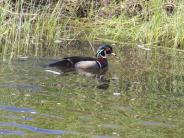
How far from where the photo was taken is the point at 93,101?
28.4ft

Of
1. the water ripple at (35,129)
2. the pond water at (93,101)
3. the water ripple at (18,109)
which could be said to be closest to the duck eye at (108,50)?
the pond water at (93,101)

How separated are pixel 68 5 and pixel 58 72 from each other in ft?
17.6

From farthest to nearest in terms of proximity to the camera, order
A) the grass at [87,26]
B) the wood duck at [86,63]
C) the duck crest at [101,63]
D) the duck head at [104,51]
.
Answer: the duck head at [104,51]
the grass at [87,26]
the duck crest at [101,63]
the wood duck at [86,63]

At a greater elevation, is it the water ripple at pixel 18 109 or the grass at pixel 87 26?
the grass at pixel 87 26

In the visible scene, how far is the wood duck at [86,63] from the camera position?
1109 centimetres

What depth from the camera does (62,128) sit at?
24.1 ft

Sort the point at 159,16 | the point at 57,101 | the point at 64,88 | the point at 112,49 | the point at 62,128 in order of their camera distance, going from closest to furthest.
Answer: the point at 62,128 < the point at 57,101 < the point at 64,88 < the point at 112,49 < the point at 159,16

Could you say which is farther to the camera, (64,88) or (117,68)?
(117,68)

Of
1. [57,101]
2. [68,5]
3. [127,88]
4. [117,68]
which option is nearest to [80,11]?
[68,5]

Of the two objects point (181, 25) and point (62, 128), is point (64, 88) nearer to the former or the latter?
point (62, 128)

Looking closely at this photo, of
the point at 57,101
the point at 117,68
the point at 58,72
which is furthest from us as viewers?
the point at 117,68

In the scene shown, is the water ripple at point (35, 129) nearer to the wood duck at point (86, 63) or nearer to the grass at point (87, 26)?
the wood duck at point (86, 63)

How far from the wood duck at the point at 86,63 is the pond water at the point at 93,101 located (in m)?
0.22

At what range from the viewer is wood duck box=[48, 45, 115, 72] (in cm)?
1109
